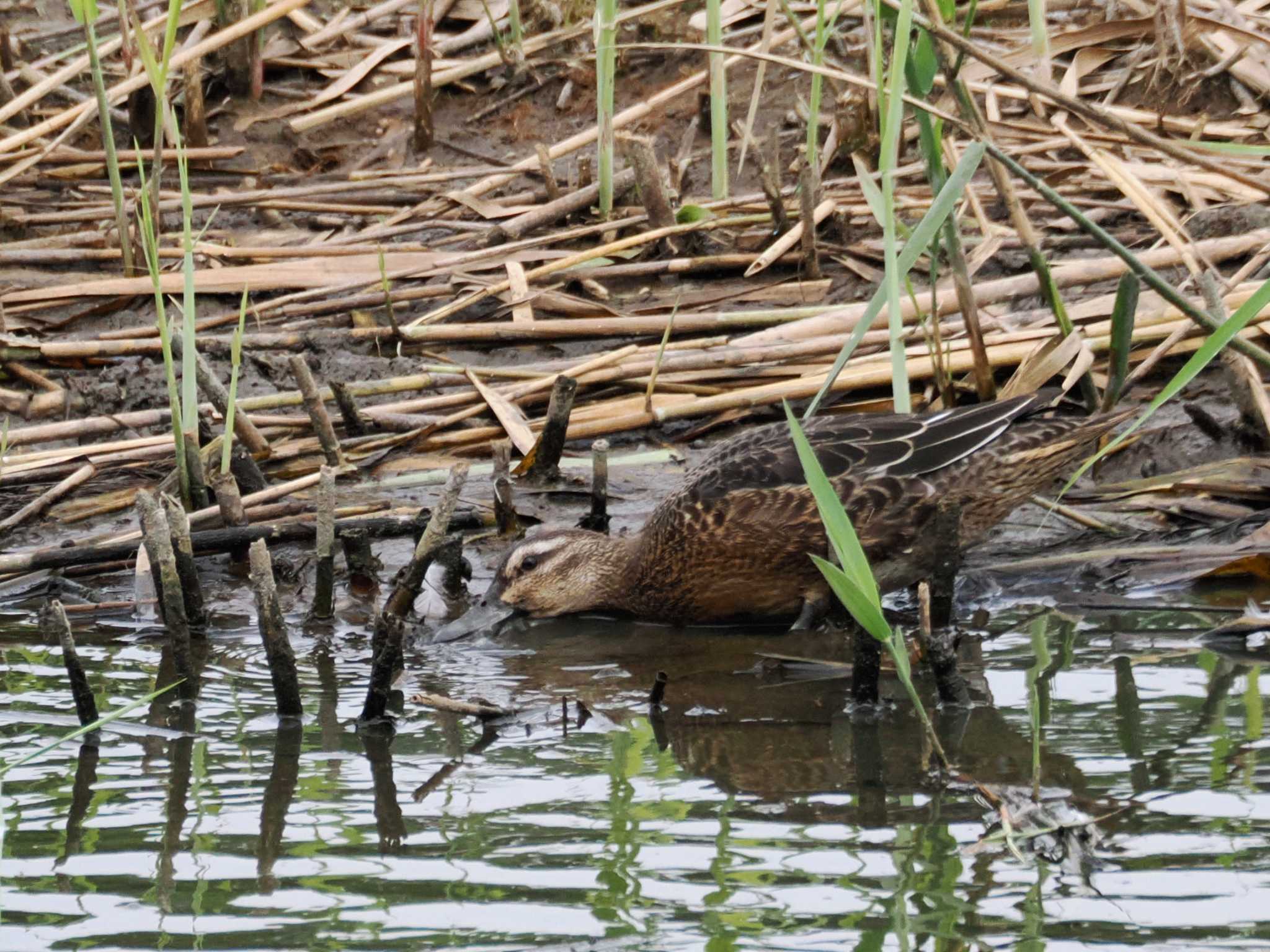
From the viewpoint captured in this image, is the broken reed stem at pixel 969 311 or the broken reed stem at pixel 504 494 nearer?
the broken reed stem at pixel 969 311

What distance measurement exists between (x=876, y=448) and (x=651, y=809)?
6.81 feet

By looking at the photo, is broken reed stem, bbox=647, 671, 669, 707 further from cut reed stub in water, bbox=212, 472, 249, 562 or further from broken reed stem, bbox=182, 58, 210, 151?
broken reed stem, bbox=182, 58, 210, 151

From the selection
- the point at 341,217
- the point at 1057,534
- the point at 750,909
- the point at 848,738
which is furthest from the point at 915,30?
the point at 341,217

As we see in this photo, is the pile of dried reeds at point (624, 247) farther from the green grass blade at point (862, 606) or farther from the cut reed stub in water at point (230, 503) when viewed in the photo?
the green grass blade at point (862, 606)

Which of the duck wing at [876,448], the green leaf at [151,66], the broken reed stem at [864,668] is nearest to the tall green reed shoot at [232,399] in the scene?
the green leaf at [151,66]

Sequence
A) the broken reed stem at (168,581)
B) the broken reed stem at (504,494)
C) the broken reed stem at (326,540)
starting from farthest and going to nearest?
the broken reed stem at (504,494) → the broken reed stem at (326,540) → the broken reed stem at (168,581)

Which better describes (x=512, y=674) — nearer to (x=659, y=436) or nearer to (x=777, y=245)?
(x=659, y=436)

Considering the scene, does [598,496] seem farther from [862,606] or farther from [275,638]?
[862,606]

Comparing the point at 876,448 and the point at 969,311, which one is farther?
the point at 969,311

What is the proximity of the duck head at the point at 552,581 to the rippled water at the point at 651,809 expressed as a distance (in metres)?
0.42

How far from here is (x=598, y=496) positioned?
5961 millimetres

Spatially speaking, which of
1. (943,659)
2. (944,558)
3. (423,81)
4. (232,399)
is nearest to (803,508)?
(944,558)

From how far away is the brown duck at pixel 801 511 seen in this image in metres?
5.21

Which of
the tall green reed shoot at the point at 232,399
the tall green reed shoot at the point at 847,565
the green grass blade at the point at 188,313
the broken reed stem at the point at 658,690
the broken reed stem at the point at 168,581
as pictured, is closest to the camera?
the tall green reed shoot at the point at 847,565
